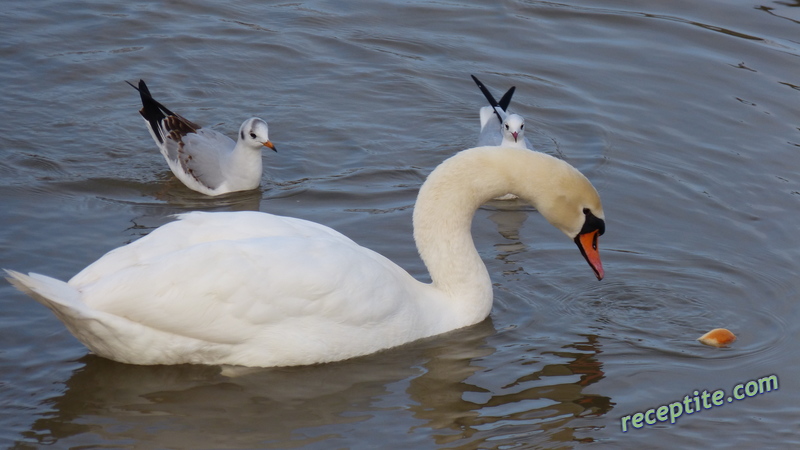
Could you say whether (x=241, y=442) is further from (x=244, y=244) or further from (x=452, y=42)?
(x=452, y=42)

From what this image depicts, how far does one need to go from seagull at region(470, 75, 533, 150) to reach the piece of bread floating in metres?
2.88

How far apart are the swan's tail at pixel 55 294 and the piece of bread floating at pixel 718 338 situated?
3570 millimetres

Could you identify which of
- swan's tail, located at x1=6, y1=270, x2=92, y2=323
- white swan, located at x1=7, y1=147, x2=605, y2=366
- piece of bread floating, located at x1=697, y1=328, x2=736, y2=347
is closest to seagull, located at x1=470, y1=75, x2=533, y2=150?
white swan, located at x1=7, y1=147, x2=605, y2=366

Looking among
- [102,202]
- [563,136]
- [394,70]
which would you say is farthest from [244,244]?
[394,70]

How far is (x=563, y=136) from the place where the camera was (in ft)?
33.3

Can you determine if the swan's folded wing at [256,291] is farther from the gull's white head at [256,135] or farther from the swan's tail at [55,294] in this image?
the gull's white head at [256,135]

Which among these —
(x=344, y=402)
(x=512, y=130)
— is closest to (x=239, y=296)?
(x=344, y=402)

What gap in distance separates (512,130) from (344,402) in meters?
4.09

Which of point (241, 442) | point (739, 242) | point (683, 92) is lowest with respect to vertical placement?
point (241, 442)

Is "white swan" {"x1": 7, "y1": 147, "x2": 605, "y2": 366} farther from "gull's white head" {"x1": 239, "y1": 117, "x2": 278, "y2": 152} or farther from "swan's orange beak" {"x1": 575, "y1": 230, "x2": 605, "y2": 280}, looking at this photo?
"gull's white head" {"x1": 239, "y1": 117, "x2": 278, "y2": 152}

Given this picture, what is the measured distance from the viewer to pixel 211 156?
9188 millimetres

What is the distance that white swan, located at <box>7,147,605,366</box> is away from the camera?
5805mm

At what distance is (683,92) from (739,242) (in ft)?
10.8

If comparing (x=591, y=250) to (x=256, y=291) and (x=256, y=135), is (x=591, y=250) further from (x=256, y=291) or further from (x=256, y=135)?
(x=256, y=135)
